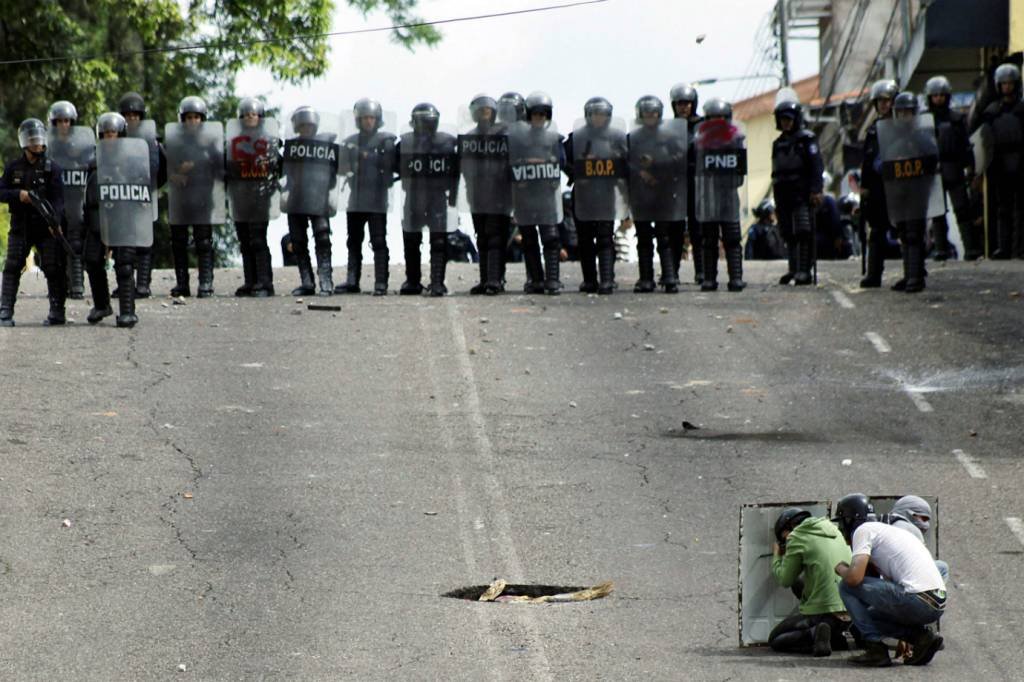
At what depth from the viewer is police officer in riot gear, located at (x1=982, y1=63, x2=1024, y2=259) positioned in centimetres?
2425

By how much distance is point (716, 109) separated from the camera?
75.6 ft

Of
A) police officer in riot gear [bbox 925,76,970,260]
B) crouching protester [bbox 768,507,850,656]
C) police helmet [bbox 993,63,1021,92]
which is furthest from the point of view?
police helmet [bbox 993,63,1021,92]

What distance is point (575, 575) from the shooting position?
1210cm

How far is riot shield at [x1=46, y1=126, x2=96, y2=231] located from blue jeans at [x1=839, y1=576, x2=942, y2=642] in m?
13.8

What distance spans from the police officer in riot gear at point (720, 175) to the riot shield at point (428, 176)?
2.74 meters

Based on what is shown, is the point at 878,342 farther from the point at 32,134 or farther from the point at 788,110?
the point at 32,134

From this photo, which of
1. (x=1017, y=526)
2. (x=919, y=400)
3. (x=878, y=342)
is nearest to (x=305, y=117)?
(x=878, y=342)

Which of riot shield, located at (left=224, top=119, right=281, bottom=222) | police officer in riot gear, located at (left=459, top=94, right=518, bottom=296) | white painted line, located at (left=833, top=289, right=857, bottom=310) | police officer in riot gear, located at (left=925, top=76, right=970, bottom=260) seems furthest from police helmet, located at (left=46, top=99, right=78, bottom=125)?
police officer in riot gear, located at (left=925, top=76, right=970, bottom=260)

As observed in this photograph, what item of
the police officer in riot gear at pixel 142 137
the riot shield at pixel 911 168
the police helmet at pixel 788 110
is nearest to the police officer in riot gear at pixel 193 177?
the police officer in riot gear at pixel 142 137

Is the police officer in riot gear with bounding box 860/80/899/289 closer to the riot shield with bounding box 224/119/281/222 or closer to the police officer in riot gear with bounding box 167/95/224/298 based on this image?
the riot shield with bounding box 224/119/281/222

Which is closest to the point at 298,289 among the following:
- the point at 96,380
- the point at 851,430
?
the point at 96,380

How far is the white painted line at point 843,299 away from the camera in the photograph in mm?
21641

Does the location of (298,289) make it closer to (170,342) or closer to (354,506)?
(170,342)

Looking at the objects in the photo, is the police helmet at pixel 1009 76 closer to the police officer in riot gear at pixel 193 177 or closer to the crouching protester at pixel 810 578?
the police officer in riot gear at pixel 193 177
